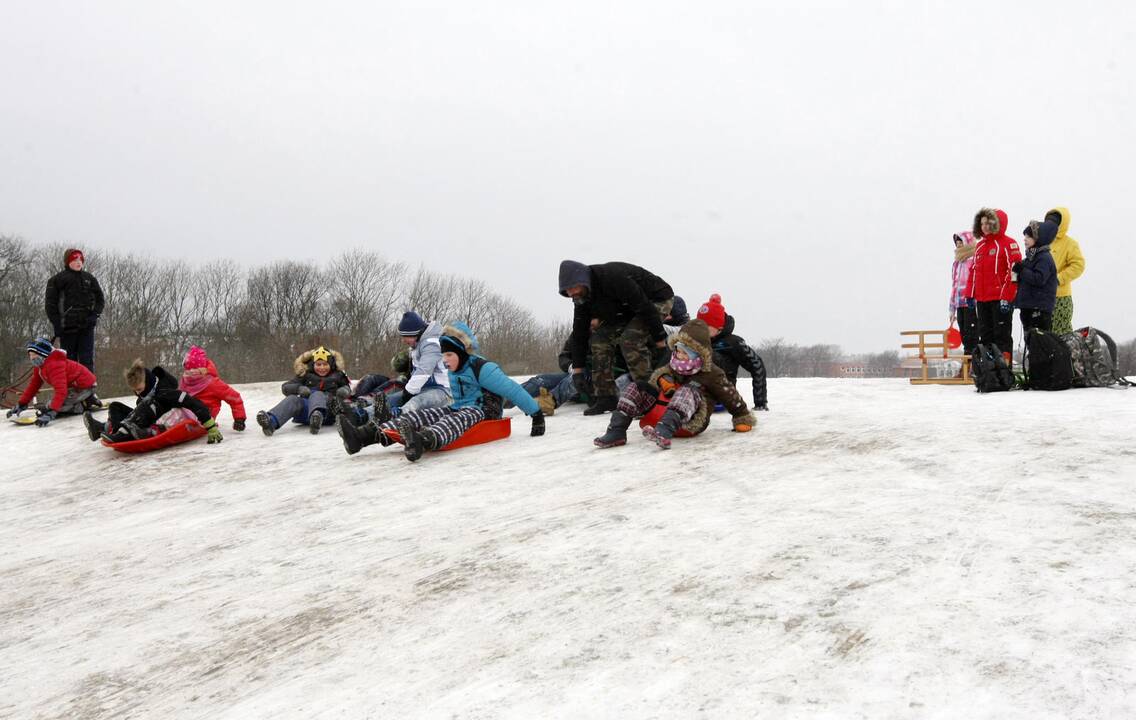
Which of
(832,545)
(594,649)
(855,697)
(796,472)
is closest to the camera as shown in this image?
(855,697)

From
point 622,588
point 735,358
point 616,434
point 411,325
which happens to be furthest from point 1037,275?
point 622,588

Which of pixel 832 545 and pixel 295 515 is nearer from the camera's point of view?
pixel 832 545

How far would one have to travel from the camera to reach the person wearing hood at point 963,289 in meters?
9.69

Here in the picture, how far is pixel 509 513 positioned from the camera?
395cm

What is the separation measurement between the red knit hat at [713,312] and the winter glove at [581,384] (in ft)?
6.11

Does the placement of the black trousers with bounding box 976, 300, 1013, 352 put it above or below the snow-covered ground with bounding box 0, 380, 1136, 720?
above

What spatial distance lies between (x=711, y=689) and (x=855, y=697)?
0.36 m

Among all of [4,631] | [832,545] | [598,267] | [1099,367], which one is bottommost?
[4,631]

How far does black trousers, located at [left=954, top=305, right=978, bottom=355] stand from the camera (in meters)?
9.61

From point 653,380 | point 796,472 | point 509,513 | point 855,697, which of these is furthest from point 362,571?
point 653,380

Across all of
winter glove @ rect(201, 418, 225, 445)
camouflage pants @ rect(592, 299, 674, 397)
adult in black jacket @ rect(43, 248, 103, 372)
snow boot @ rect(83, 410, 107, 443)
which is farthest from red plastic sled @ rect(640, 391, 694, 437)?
adult in black jacket @ rect(43, 248, 103, 372)

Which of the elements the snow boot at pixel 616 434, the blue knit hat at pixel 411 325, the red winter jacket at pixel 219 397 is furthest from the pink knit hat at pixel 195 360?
the snow boot at pixel 616 434

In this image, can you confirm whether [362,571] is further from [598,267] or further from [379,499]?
[598,267]

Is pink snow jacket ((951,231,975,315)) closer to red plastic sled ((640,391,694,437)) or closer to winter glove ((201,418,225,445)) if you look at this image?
red plastic sled ((640,391,694,437))
